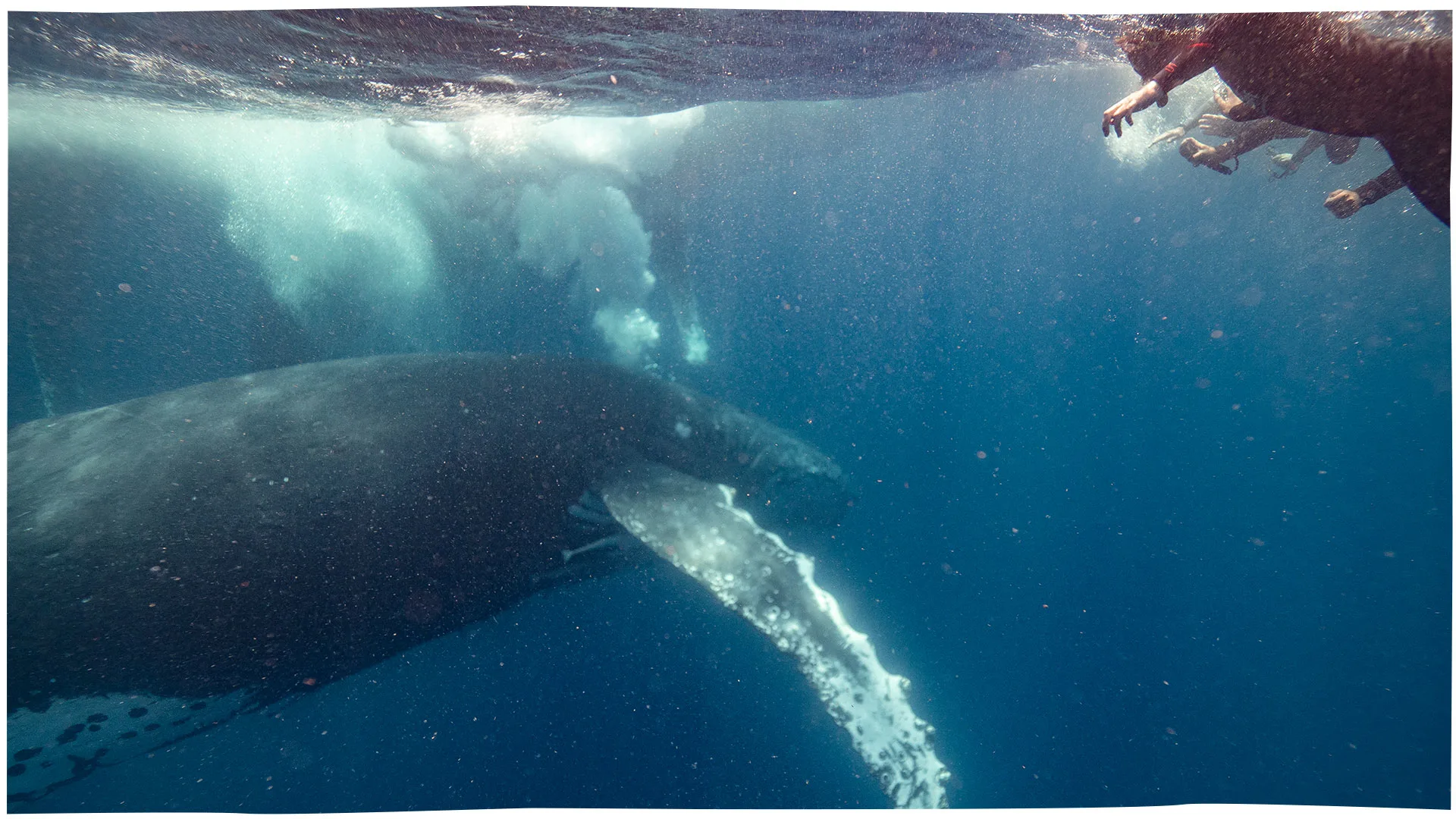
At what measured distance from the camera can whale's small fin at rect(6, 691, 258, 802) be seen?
148 inches

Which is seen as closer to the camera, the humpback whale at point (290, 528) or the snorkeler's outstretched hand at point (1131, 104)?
the snorkeler's outstretched hand at point (1131, 104)

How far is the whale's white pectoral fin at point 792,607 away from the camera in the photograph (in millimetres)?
4223

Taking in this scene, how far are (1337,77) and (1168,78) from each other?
3.26 ft

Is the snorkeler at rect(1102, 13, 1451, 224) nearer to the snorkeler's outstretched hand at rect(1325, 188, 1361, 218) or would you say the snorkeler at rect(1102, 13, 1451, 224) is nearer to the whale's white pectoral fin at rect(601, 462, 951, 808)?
the snorkeler's outstretched hand at rect(1325, 188, 1361, 218)

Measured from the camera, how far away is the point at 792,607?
15.9 ft

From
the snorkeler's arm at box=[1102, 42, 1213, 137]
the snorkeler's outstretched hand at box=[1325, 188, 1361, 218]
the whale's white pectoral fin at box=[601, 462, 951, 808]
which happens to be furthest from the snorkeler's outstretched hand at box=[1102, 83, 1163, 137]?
the whale's white pectoral fin at box=[601, 462, 951, 808]

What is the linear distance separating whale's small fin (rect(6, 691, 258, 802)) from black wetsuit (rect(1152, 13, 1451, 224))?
29.1 ft

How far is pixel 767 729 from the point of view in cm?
1116

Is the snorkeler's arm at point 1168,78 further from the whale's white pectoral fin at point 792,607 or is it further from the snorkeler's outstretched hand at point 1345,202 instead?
the whale's white pectoral fin at point 792,607

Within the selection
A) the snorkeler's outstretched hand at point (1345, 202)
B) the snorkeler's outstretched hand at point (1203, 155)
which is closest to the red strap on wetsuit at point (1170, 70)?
the snorkeler's outstretched hand at point (1345, 202)

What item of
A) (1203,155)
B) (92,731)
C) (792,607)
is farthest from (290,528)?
(1203,155)

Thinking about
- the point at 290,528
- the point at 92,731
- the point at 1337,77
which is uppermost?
the point at 1337,77

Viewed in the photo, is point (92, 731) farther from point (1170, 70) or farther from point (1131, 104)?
point (1170, 70)

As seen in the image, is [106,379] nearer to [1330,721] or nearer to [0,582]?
[0,582]
